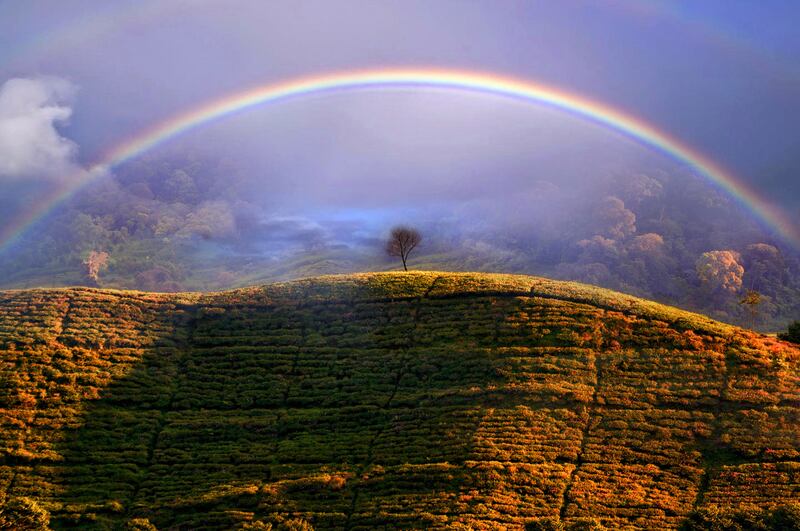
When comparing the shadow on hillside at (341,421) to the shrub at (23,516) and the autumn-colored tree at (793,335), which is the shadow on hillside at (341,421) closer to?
the shrub at (23,516)

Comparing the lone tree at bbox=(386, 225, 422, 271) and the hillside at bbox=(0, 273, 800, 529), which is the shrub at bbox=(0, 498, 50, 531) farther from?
the lone tree at bbox=(386, 225, 422, 271)

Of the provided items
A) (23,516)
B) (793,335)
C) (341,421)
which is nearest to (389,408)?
(341,421)

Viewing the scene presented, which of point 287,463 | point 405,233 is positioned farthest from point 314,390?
point 405,233

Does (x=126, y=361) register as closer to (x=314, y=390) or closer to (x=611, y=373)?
(x=314, y=390)

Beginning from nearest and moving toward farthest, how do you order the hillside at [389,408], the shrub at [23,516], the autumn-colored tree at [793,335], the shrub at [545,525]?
the shrub at [545,525]
the shrub at [23,516]
the hillside at [389,408]
the autumn-colored tree at [793,335]

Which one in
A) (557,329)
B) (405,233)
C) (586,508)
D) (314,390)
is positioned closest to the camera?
(586,508)

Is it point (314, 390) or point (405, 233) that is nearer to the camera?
point (314, 390)

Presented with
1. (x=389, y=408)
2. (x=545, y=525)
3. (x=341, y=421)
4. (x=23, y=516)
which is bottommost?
(x=23, y=516)

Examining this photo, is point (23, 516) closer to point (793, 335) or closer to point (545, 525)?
point (545, 525)

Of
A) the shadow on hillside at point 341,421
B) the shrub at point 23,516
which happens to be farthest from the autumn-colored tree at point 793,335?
the shrub at point 23,516
